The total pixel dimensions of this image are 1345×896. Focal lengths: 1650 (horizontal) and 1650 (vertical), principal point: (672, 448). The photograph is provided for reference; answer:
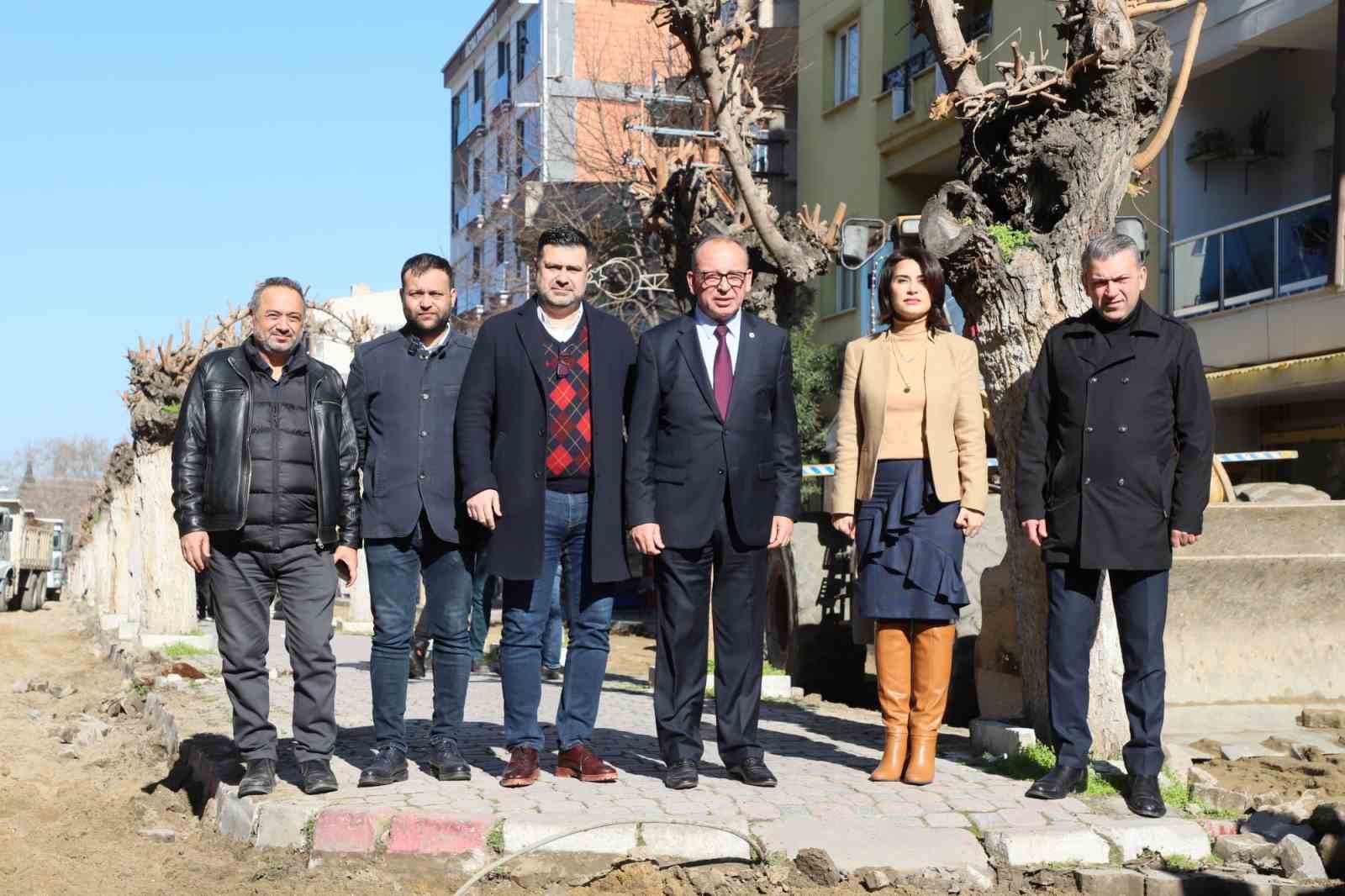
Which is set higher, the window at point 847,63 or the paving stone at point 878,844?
the window at point 847,63

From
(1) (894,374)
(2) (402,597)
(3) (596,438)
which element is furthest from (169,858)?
(1) (894,374)

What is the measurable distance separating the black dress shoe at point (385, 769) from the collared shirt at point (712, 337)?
202 cm

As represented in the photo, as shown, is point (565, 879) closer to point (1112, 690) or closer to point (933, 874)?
point (933, 874)

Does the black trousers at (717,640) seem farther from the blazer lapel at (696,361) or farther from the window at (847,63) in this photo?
the window at (847,63)

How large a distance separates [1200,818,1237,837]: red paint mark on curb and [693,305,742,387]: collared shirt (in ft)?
8.34

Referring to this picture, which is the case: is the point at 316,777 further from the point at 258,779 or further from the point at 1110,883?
the point at 1110,883

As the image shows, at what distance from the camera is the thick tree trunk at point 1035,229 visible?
754 cm

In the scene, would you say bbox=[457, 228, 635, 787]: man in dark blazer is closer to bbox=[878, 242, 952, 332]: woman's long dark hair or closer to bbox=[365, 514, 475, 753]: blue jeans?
bbox=[365, 514, 475, 753]: blue jeans

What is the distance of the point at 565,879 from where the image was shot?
569 cm

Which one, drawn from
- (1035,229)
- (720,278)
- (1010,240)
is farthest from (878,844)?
(1035,229)

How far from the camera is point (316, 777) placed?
6.55 meters

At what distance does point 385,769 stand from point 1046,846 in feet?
8.63

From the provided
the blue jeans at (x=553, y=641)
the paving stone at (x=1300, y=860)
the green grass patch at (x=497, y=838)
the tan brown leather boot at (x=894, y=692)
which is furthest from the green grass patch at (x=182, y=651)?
the paving stone at (x=1300, y=860)

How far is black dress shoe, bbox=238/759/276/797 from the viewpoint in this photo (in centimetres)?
653
